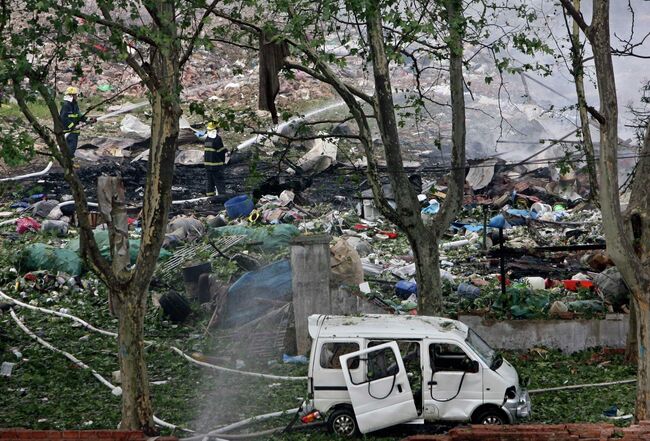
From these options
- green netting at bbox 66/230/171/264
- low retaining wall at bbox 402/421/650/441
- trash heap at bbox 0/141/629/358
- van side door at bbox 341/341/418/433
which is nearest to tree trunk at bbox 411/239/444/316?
trash heap at bbox 0/141/629/358

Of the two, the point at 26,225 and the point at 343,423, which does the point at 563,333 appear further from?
the point at 26,225

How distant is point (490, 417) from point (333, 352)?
1.83 m

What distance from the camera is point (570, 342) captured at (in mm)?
14422

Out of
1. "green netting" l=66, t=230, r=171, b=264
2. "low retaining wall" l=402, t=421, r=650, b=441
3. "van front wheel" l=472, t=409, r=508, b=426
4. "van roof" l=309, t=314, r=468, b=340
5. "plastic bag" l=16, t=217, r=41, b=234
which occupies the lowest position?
"van front wheel" l=472, t=409, r=508, b=426

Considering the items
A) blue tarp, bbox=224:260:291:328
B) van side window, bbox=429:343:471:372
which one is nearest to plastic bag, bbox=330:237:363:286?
blue tarp, bbox=224:260:291:328

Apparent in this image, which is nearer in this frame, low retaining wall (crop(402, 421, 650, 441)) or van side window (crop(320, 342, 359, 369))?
low retaining wall (crop(402, 421, 650, 441))

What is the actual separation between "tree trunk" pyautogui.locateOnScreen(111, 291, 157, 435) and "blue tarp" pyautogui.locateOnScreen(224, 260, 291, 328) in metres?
5.19

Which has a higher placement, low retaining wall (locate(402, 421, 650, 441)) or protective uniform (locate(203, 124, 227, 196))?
protective uniform (locate(203, 124, 227, 196))

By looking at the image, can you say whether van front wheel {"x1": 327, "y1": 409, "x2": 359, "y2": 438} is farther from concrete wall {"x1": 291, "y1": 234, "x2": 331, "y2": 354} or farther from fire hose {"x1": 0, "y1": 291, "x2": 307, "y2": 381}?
concrete wall {"x1": 291, "y1": 234, "x2": 331, "y2": 354}

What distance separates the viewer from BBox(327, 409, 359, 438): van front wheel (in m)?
10.6

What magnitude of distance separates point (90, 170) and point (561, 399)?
14.3m

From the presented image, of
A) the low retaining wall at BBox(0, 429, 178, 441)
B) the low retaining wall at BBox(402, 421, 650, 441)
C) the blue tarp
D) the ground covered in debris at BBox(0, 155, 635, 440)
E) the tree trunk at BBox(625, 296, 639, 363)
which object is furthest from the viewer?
the blue tarp

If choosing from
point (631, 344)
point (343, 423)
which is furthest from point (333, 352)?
point (631, 344)

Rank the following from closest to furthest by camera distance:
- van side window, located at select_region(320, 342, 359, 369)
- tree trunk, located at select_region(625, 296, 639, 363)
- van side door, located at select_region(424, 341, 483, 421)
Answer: van side door, located at select_region(424, 341, 483, 421), van side window, located at select_region(320, 342, 359, 369), tree trunk, located at select_region(625, 296, 639, 363)
